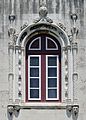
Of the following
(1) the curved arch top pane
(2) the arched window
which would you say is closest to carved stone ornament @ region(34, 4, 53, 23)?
(2) the arched window

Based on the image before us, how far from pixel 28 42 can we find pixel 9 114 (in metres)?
3.25

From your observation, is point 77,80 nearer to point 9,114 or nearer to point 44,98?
point 44,98

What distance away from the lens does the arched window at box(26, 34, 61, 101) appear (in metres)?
25.0

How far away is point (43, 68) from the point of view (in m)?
25.1

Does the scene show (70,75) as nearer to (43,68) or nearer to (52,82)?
(52,82)

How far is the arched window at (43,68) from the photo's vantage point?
81.9ft

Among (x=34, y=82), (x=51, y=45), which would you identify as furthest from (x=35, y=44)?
(x=34, y=82)

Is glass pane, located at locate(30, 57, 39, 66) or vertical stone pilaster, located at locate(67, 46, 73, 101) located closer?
vertical stone pilaster, located at locate(67, 46, 73, 101)

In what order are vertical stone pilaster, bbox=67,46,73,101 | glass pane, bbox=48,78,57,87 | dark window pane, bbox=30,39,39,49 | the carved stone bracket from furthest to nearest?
dark window pane, bbox=30,39,39,49, glass pane, bbox=48,78,57,87, vertical stone pilaster, bbox=67,46,73,101, the carved stone bracket

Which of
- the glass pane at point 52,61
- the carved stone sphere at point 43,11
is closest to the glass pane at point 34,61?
the glass pane at point 52,61

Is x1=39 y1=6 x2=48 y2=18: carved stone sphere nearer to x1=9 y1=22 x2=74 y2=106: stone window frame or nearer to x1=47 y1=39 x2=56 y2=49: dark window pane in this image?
x1=9 y1=22 x2=74 y2=106: stone window frame

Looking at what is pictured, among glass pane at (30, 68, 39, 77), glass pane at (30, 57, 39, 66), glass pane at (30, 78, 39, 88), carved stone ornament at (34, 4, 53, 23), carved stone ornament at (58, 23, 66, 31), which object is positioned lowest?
glass pane at (30, 78, 39, 88)

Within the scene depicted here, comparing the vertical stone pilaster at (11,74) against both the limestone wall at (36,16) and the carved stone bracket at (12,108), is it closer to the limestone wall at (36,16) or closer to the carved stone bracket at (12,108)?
the limestone wall at (36,16)

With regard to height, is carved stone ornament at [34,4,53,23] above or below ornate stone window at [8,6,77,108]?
Result: above
